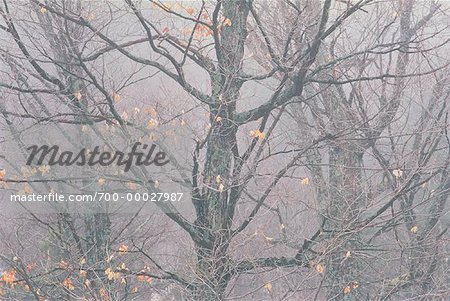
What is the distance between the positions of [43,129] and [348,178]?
5.45 m

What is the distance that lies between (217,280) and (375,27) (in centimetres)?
513

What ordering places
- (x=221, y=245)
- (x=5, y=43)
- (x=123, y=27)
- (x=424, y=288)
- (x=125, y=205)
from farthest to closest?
(x=125, y=205) < (x=424, y=288) < (x=5, y=43) < (x=123, y=27) < (x=221, y=245)

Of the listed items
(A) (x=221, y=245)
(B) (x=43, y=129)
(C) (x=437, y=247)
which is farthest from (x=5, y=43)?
(C) (x=437, y=247)

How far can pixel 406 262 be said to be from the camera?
9.64 meters

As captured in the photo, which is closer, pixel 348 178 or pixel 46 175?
pixel 348 178

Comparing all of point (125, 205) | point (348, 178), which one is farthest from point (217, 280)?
point (125, 205)

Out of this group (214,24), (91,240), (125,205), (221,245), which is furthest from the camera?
(125,205)

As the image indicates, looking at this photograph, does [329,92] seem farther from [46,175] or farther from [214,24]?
[46,175]

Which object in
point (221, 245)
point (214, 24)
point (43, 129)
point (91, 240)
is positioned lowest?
point (91, 240)

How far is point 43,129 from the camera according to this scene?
10188 millimetres

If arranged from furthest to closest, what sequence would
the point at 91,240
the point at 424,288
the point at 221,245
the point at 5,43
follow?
the point at 91,240, the point at 424,288, the point at 5,43, the point at 221,245

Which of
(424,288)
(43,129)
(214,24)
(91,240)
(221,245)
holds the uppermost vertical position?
(214,24)

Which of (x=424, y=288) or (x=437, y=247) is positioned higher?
(x=437, y=247)

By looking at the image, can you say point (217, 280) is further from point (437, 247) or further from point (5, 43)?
point (5, 43)
